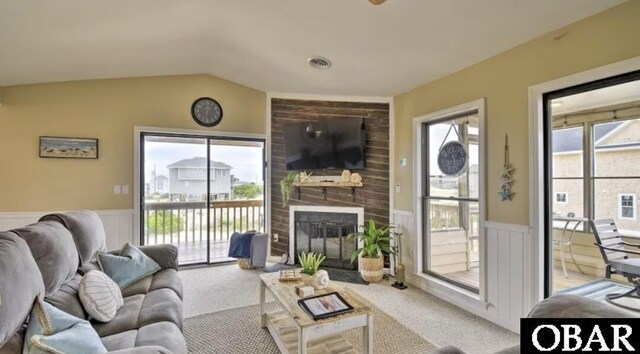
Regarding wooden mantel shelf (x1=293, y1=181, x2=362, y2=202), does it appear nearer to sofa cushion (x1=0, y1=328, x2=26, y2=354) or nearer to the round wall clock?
the round wall clock

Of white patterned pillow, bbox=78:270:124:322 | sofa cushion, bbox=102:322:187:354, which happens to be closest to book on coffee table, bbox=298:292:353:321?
sofa cushion, bbox=102:322:187:354

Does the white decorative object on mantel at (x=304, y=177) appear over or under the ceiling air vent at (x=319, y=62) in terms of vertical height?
under

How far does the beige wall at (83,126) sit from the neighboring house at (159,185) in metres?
0.27

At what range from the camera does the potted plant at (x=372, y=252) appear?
12.5 ft

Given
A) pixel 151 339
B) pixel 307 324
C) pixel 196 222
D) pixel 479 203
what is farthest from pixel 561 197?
pixel 196 222

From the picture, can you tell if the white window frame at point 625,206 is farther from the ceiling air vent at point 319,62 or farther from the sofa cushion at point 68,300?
the sofa cushion at point 68,300

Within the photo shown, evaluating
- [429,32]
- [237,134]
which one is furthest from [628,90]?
[237,134]

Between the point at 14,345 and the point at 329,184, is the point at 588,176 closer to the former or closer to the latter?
the point at 329,184

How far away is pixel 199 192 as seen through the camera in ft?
14.8

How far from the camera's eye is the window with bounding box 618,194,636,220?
209 cm

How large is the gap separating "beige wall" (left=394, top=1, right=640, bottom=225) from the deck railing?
3.12 metres

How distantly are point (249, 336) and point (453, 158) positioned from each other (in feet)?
8.97

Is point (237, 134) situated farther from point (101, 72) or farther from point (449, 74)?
point (449, 74)

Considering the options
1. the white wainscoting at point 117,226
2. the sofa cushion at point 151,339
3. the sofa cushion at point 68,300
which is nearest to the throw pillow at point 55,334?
the sofa cushion at point 151,339
